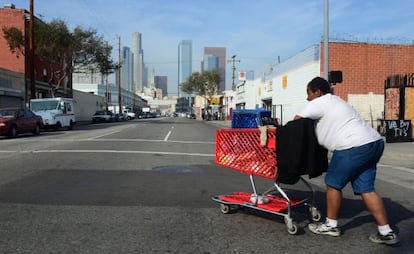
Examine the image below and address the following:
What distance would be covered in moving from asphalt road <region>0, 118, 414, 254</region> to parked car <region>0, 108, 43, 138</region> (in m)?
13.6

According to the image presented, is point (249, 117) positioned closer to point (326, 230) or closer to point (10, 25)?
point (326, 230)

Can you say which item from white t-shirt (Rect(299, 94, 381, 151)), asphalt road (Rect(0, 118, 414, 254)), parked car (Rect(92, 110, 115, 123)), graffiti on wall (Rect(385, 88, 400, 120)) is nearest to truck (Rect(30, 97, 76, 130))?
graffiti on wall (Rect(385, 88, 400, 120))

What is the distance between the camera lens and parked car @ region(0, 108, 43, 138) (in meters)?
24.4

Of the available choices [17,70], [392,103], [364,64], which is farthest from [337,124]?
[17,70]

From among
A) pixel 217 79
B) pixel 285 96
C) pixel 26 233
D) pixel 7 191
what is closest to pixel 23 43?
pixel 285 96

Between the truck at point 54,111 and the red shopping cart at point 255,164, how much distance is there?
2725 centimetres

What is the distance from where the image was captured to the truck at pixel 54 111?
32531mm

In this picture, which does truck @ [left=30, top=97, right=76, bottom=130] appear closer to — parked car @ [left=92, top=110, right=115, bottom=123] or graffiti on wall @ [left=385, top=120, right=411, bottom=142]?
graffiti on wall @ [left=385, top=120, right=411, bottom=142]

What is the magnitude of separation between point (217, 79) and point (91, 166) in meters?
74.3

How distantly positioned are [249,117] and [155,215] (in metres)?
2.72

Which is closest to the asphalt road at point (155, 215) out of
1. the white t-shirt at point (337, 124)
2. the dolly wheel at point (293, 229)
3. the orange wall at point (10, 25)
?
the dolly wheel at point (293, 229)

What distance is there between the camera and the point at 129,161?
1323cm

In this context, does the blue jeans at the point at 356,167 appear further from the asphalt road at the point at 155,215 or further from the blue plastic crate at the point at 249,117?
the blue plastic crate at the point at 249,117

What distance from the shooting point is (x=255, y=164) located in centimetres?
671
